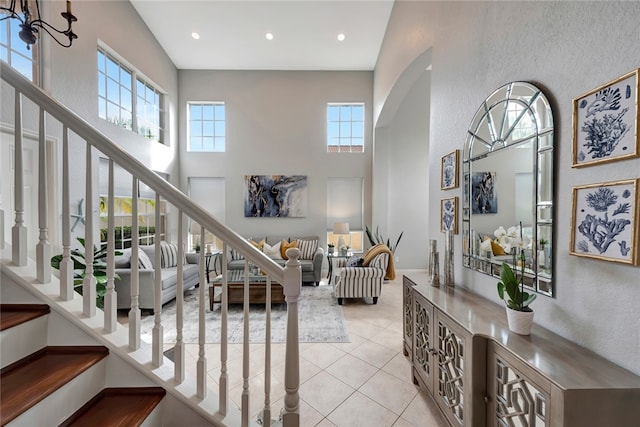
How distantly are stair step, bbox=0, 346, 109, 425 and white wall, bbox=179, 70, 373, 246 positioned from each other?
4716 millimetres

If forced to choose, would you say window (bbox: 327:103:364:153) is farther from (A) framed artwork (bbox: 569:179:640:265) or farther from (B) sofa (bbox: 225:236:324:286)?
(A) framed artwork (bbox: 569:179:640:265)

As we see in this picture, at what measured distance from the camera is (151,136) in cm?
505

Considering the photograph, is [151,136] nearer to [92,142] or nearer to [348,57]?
[348,57]

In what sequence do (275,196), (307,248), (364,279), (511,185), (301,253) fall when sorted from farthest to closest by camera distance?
1. (275,196)
2. (307,248)
3. (301,253)
4. (364,279)
5. (511,185)

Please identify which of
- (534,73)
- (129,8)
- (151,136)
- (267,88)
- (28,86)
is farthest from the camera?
(267,88)

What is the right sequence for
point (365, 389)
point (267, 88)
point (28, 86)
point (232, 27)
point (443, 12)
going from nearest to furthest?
point (28, 86) < point (365, 389) < point (443, 12) < point (232, 27) < point (267, 88)

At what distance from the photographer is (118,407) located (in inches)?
43.2

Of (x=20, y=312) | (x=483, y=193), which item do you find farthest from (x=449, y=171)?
(x=20, y=312)

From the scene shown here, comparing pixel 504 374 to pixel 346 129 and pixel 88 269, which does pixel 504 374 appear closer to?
pixel 88 269

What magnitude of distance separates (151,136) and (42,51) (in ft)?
6.95

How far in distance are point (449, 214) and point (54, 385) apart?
8.47ft

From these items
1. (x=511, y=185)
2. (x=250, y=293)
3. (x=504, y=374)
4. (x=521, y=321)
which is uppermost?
(x=511, y=185)

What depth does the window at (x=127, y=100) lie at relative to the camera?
3.90 metres

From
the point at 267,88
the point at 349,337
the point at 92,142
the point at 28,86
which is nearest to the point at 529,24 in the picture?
the point at 92,142
